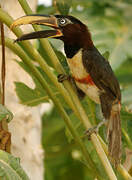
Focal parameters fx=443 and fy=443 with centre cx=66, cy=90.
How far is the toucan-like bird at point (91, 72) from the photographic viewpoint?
2172 millimetres

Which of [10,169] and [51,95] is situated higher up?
[51,95]

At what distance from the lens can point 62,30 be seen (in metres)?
2.18

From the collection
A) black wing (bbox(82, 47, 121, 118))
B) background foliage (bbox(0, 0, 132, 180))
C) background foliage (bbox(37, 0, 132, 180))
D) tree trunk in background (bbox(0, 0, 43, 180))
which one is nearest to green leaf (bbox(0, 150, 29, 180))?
black wing (bbox(82, 47, 121, 118))

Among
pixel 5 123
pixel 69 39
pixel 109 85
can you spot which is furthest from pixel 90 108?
pixel 5 123

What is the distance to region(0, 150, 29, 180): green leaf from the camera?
1470mm

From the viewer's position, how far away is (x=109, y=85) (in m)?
2.22

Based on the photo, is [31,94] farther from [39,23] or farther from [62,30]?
[39,23]

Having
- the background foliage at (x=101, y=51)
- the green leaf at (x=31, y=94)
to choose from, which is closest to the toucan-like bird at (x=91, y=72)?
the green leaf at (x=31, y=94)

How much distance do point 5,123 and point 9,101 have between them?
3.09 feet

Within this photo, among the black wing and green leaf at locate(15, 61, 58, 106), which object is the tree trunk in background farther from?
the black wing

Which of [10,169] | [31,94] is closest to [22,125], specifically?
[31,94]

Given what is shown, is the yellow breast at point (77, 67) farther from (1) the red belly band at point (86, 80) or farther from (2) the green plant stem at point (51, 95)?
(2) the green plant stem at point (51, 95)

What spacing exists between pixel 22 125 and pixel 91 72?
67cm

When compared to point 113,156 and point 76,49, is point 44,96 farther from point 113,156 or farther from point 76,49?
point 113,156
